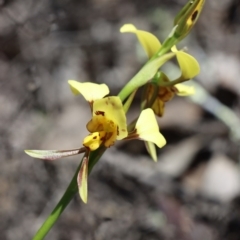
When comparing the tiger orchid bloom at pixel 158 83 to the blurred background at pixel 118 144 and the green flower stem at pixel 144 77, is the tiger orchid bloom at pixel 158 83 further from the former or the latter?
the blurred background at pixel 118 144

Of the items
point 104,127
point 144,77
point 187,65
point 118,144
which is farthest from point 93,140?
point 118,144

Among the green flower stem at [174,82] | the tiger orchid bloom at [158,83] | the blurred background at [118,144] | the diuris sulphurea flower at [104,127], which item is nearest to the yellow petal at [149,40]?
the tiger orchid bloom at [158,83]

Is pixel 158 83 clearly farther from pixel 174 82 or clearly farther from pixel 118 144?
pixel 118 144

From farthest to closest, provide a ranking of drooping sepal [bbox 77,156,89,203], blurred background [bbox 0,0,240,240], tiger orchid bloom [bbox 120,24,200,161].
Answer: blurred background [bbox 0,0,240,240], tiger orchid bloom [bbox 120,24,200,161], drooping sepal [bbox 77,156,89,203]

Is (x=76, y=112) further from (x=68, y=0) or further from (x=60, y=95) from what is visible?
(x=68, y=0)

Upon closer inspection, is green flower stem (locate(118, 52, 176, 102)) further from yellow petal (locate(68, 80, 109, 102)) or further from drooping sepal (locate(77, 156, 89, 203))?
drooping sepal (locate(77, 156, 89, 203))

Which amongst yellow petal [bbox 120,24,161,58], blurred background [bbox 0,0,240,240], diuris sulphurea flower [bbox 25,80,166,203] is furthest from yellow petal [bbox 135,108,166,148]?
blurred background [bbox 0,0,240,240]
